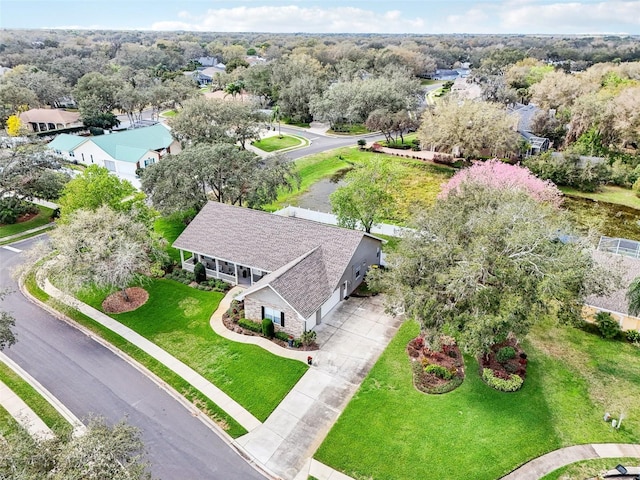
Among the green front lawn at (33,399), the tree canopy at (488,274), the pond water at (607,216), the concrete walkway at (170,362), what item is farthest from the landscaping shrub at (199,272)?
the pond water at (607,216)

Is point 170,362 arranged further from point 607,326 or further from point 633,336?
point 633,336

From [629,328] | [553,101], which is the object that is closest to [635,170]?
[553,101]

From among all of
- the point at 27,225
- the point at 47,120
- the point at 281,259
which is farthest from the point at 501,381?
the point at 47,120

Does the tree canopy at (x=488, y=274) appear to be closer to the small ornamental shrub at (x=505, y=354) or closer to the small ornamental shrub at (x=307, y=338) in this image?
the small ornamental shrub at (x=505, y=354)

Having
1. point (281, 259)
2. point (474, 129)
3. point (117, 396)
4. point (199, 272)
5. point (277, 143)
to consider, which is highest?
point (474, 129)

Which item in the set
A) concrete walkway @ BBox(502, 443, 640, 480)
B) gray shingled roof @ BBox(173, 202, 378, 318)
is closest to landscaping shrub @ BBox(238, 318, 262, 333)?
gray shingled roof @ BBox(173, 202, 378, 318)

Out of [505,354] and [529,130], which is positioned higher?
[529,130]

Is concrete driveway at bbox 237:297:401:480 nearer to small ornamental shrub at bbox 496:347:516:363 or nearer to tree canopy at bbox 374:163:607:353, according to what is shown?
tree canopy at bbox 374:163:607:353

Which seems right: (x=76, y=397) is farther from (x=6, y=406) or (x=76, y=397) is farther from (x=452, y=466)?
(x=452, y=466)
